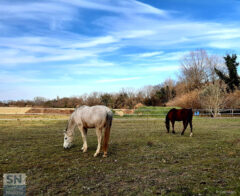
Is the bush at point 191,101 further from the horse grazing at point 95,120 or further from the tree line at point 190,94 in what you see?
the horse grazing at point 95,120

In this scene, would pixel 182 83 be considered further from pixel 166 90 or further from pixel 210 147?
pixel 210 147

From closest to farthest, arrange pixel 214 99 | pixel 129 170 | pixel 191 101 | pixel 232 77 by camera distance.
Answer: pixel 129 170, pixel 214 99, pixel 191 101, pixel 232 77

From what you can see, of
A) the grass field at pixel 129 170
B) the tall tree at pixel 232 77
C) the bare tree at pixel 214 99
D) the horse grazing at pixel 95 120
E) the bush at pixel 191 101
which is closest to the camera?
the grass field at pixel 129 170

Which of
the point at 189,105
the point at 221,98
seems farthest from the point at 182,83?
the point at 221,98

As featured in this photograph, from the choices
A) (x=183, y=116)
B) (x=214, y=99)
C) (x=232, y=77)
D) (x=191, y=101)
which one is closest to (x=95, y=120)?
(x=183, y=116)

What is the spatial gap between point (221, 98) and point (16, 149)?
1068 inches

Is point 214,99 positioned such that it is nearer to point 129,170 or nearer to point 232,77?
point 232,77

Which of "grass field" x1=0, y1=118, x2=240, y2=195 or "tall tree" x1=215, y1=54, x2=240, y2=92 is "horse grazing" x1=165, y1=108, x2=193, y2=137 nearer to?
"grass field" x1=0, y1=118, x2=240, y2=195

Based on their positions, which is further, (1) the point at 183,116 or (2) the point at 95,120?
(1) the point at 183,116

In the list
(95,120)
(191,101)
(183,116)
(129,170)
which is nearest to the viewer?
(129,170)

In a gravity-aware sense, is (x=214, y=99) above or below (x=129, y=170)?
above

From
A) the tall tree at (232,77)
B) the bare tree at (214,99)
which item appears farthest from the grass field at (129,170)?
the tall tree at (232,77)

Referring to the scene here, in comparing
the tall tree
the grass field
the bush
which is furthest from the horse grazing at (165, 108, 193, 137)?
the tall tree

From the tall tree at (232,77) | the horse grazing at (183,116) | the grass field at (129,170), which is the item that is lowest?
the grass field at (129,170)
